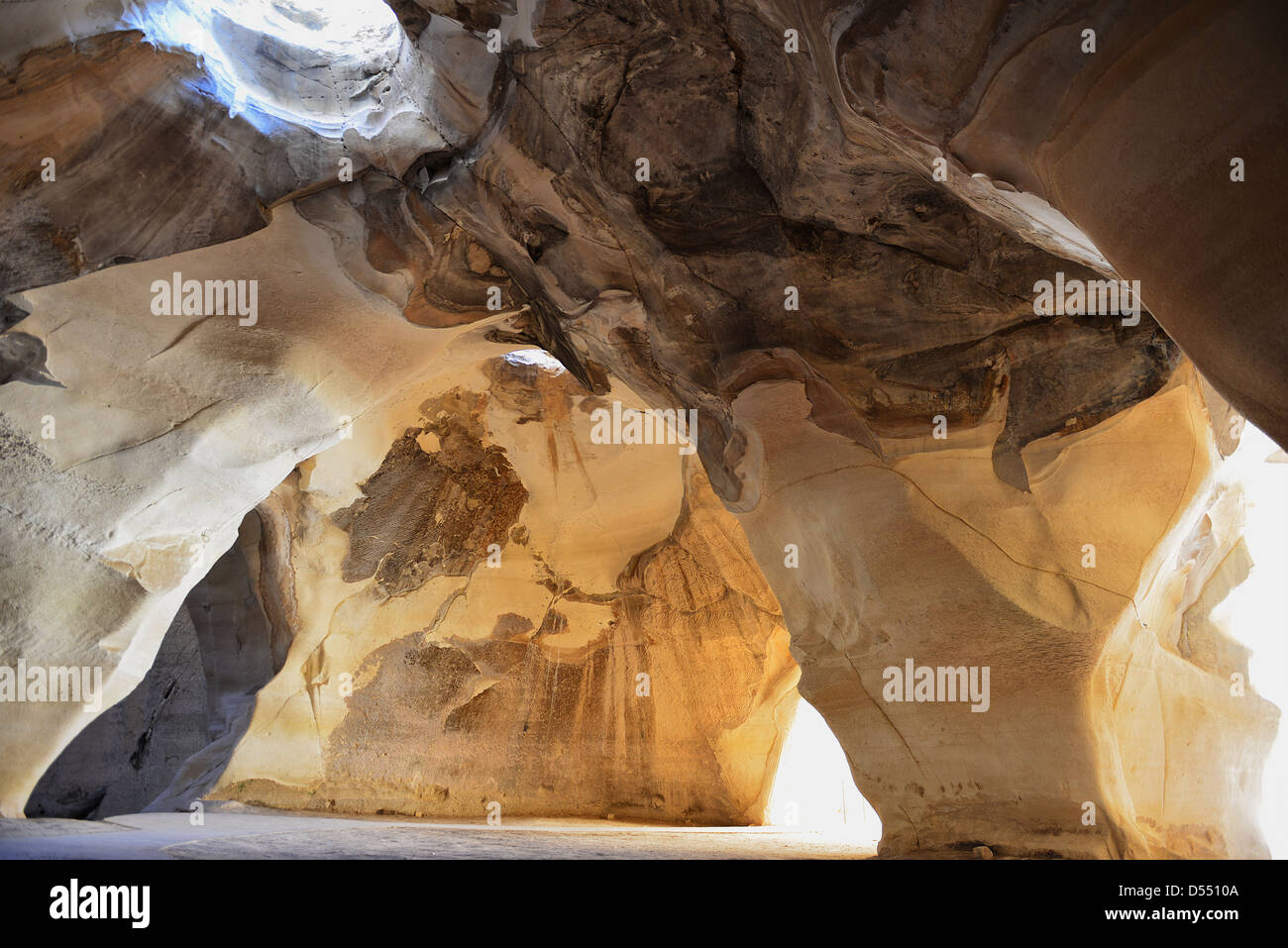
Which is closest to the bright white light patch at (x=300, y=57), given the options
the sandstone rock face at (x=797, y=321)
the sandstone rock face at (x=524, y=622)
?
the sandstone rock face at (x=797, y=321)

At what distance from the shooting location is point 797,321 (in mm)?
4230

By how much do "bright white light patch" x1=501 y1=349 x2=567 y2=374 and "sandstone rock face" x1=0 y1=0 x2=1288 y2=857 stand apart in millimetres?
979

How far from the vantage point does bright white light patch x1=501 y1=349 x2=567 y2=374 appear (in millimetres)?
7043

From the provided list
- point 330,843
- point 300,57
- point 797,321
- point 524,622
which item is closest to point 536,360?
point 524,622

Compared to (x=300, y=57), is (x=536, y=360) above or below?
below

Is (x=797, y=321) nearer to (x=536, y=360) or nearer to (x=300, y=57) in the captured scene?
(x=300, y=57)

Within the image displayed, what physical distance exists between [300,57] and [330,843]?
4.04 meters

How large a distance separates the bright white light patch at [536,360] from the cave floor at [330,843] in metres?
3.39

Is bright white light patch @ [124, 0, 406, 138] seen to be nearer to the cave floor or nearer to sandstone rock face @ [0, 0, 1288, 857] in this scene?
sandstone rock face @ [0, 0, 1288, 857]

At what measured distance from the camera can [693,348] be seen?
446 cm

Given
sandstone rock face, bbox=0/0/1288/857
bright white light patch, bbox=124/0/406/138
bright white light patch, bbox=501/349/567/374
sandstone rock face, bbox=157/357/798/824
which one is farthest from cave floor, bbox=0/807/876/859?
bright white light patch, bbox=124/0/406/138

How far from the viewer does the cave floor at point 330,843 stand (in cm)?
299
